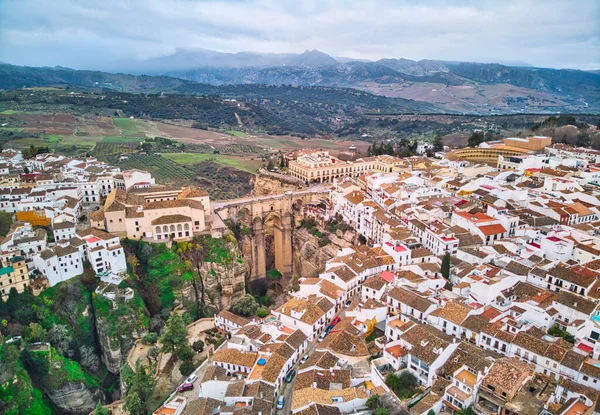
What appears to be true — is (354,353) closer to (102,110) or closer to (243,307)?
(243,307)

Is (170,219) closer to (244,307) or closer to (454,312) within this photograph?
(244,307)

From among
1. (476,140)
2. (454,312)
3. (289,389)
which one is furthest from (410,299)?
(476,140)

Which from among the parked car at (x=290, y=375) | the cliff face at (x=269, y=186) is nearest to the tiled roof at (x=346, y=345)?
the parked car at (x=290, y=375)

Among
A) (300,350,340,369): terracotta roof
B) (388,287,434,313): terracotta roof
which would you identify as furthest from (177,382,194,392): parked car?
(388,287,434,313): terracotta roof

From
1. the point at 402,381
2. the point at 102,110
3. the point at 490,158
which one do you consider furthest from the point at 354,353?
the point at 102,110

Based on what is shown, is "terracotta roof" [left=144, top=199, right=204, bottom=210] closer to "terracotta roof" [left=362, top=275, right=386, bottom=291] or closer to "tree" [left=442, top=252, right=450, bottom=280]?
"terracotta roof" [left=362, top=275, right=386, bottom=291]
